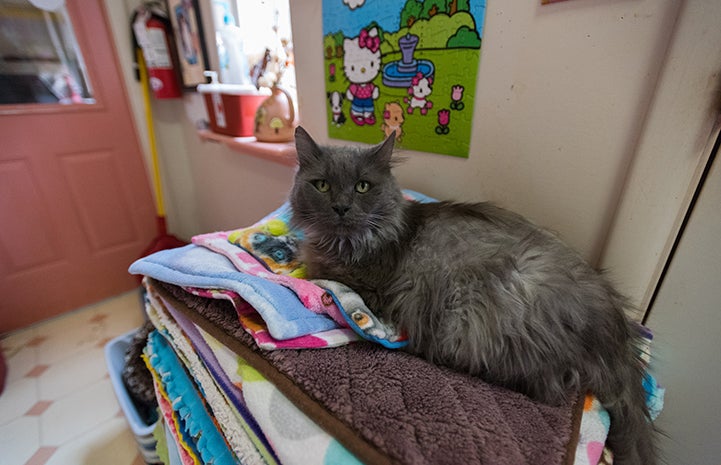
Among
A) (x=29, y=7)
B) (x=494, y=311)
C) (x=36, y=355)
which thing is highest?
(x=29, y=7)

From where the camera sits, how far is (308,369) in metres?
0.46

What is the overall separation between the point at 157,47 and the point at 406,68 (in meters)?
1.69

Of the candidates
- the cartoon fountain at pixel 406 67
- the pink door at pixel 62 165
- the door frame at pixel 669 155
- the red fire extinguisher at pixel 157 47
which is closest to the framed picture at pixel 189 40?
the red fire extinguisher at pixel 157 47

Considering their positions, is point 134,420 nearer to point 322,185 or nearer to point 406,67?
point 322,185

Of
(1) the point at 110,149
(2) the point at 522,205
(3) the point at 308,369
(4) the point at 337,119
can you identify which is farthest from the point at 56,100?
(2) the point at 522,205

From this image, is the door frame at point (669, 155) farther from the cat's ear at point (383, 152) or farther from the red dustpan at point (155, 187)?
the red dustpan at point (155, 187)

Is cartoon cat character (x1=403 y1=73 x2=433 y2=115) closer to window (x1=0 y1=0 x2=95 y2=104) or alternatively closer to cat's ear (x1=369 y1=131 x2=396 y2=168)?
cat's ear (x1=369 y1=131 x2=396 y2=168)

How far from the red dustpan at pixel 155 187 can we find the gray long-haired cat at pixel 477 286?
69.6 inches

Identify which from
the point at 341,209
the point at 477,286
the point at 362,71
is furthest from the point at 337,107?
the point at 477,286

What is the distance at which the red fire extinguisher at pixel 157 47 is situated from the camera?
176 cm

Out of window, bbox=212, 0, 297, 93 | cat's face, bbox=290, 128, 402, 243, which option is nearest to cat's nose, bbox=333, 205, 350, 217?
cat's face, bbox=290, 128, 402, 243

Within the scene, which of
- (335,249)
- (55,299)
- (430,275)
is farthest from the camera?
(55,299)

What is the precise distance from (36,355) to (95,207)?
86 cm

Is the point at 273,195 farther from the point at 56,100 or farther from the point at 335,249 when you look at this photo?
the point at 56,100
